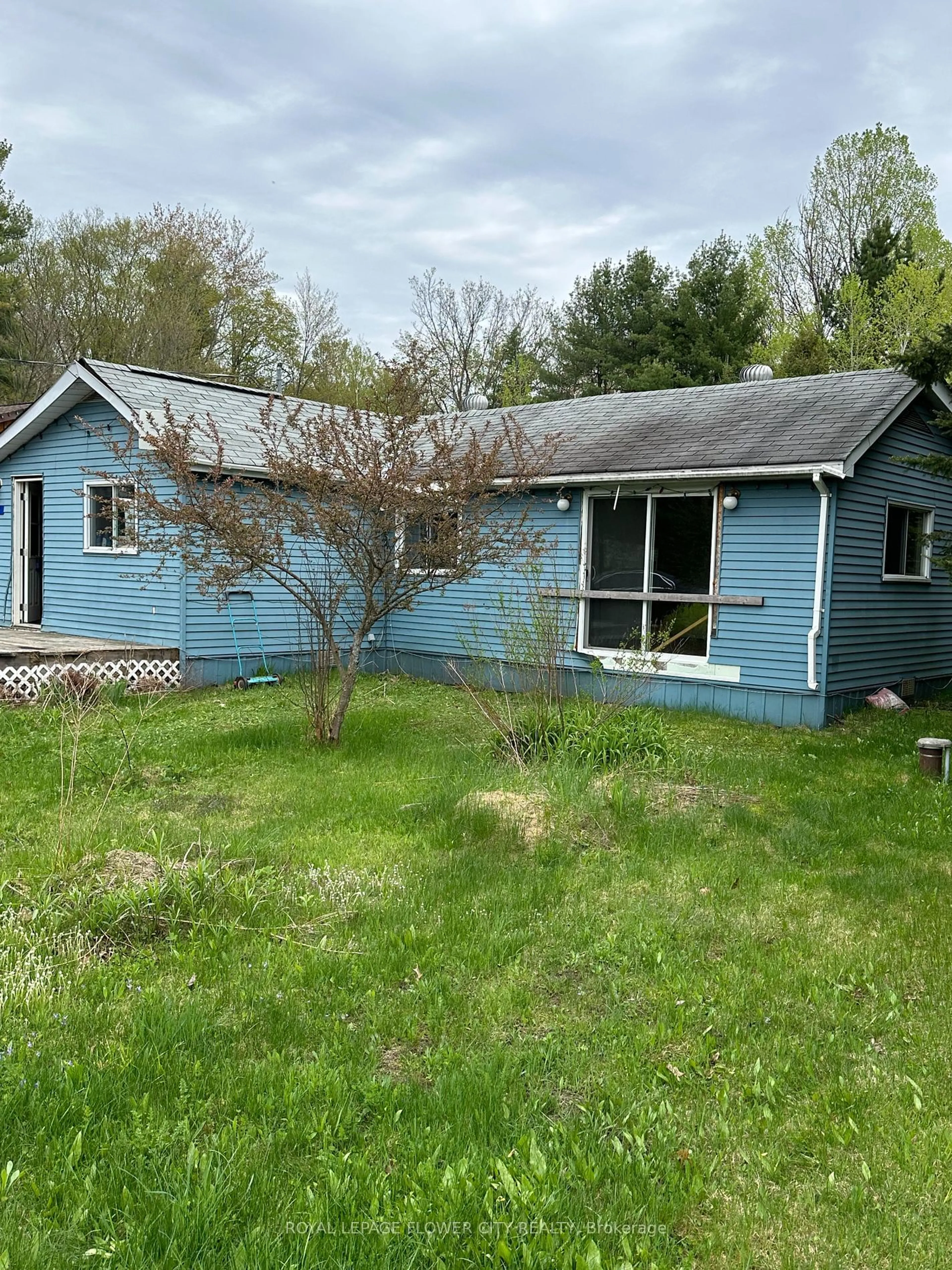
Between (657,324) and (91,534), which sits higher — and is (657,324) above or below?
above

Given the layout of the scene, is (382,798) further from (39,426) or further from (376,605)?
(39,426)

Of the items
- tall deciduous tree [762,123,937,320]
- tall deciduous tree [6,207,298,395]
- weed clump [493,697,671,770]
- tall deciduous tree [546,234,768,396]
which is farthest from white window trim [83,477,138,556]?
tall deciduous tree [762,123,937,320]

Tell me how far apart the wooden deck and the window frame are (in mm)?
4822

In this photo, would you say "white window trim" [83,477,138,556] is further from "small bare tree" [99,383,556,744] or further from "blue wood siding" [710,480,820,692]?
"blue wood siding" [710,480,820,692]

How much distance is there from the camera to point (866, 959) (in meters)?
4.22

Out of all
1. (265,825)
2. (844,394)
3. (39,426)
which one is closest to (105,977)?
(265,825)

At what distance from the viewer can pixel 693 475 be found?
1078cm

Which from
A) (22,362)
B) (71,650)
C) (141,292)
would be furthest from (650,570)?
(141,292)

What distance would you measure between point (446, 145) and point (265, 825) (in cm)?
1207

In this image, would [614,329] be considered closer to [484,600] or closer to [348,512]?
[484,600]

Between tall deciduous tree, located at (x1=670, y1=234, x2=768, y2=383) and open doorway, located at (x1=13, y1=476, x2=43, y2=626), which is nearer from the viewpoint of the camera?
open doorway, located at (x1=13, y1=476, x2=43, y2=626)

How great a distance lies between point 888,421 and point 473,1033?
931 centimetres

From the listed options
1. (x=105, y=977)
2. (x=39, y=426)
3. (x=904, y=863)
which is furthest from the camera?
(x=39, y=426)

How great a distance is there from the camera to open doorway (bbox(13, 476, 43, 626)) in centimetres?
1480
